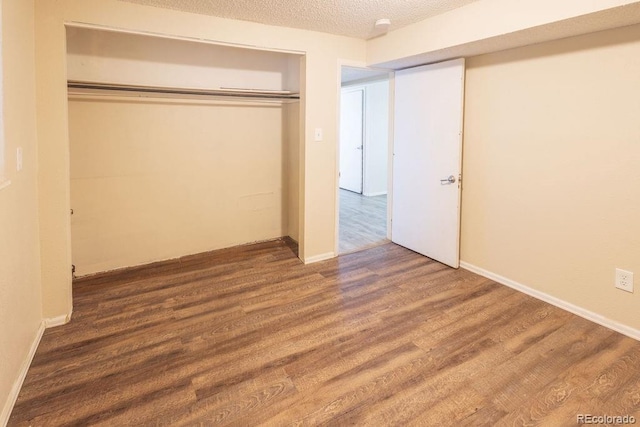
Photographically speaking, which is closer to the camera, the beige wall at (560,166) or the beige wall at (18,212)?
the beige wall at (18,212)

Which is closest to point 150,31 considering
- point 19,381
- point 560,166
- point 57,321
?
point 57,321

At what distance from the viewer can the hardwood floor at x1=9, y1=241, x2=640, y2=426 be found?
1.79m

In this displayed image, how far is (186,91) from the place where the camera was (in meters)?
3.51

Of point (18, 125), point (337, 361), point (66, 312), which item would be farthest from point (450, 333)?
point (18, 125)

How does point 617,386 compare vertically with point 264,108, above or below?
below

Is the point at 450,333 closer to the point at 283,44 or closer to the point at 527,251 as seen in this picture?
the point at 527,251

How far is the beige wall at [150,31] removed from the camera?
2.42 m

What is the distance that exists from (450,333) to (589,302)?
3.59ft

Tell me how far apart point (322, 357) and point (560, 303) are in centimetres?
193

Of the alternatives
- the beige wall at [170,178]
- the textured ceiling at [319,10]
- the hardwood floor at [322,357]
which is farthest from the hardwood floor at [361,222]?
the textured ceiling at [319,10]

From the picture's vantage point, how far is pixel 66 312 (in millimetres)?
2613

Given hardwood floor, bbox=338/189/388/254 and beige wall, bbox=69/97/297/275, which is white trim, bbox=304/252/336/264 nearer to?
hardwood floor, bbox=338/189/388/254

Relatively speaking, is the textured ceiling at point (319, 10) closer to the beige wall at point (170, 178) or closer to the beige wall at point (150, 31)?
the beige wall at point (150, 31)

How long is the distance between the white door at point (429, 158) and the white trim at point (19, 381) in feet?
10.9
